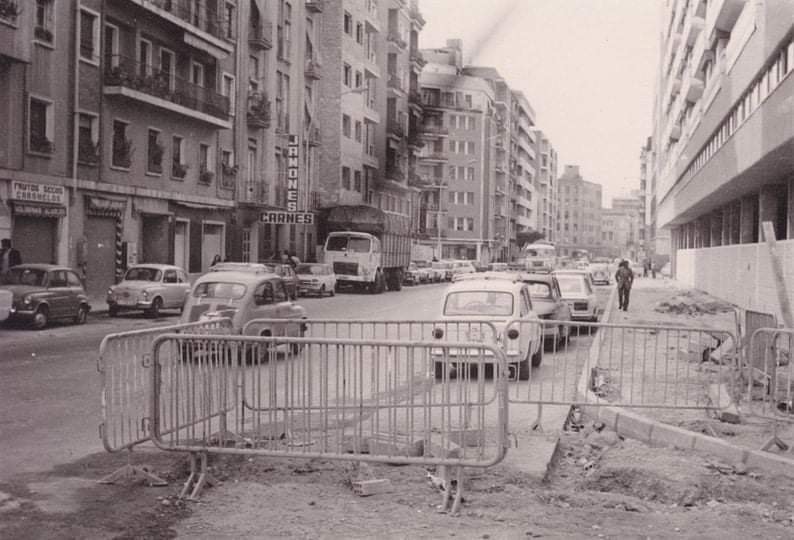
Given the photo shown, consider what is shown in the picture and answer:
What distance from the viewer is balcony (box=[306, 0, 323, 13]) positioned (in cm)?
Result: 5059

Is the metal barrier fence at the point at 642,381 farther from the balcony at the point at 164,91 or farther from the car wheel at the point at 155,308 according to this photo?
the balcony at the point at 164,91

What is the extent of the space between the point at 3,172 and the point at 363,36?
3834cm

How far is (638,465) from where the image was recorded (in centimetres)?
785

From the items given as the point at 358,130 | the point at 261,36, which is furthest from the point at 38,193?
the point at 358,130

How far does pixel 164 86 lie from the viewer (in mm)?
34406

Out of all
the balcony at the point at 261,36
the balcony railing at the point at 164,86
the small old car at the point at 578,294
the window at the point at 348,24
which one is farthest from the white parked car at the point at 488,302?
the window at the point at 348,24

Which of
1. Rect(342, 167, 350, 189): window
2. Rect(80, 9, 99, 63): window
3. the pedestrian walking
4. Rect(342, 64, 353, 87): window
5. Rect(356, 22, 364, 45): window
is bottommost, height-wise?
the pedestrian walking

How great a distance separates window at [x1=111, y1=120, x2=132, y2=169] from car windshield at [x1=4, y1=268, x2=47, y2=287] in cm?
1018

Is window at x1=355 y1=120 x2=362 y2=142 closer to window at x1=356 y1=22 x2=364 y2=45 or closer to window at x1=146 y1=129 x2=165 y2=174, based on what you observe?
window at x1=356 y1=22 x2=364 y2=45

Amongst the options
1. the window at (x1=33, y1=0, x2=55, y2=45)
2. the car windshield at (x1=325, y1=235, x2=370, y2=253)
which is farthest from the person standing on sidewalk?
the window at (x1=33, y1=0, x2=55, y2=45)

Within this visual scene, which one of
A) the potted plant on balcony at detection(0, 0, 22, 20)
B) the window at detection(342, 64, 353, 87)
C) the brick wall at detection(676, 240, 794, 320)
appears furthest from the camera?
the window at detection(342, 64, 353, 87)

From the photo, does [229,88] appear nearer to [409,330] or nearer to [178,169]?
[178,169]

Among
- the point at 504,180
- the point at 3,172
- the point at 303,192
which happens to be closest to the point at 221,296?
the point at 3,172

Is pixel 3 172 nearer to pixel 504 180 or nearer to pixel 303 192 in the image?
pixel 303 192
